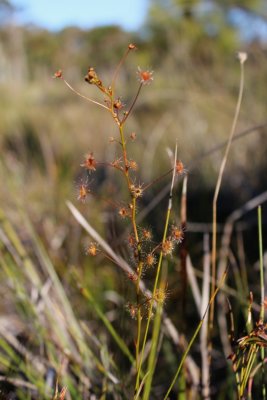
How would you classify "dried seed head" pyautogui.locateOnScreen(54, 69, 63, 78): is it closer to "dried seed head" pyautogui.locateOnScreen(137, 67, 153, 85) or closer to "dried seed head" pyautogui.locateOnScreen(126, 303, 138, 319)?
"dried seed head" pyautogui.locateOnScreen(137, 67, 153, 85)

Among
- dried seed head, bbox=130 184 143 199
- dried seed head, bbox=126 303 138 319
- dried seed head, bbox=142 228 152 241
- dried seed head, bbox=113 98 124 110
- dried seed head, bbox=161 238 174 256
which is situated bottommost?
A: dried seed head, bbox=126 303 138 319

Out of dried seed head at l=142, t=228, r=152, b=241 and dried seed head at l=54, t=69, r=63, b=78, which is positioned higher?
dried seed head at l=54, t=69, r=63, b=78

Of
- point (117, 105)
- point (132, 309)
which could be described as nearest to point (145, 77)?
point (117, 105)

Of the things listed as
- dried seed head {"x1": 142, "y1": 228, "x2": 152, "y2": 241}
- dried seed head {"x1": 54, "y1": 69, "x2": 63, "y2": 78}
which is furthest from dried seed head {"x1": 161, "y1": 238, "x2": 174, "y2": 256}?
dried seed head {"x1": 54, "y1": 69, "x2": 63, "y2": 78}

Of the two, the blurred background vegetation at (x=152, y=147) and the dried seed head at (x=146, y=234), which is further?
Result: the blurred background vegetation at (x=152, y=147)

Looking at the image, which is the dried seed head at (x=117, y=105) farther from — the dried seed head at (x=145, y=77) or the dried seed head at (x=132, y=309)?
the dried seed head at (x=132, y=309)

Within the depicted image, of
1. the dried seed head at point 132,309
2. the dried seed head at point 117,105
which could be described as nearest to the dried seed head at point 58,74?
the dried seed head at point 117,105

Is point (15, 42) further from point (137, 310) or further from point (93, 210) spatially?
point (137, 310)

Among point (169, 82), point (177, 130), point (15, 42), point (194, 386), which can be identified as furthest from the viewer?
point (15, 42)

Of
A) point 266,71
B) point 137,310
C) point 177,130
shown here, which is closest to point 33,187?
point 177,130

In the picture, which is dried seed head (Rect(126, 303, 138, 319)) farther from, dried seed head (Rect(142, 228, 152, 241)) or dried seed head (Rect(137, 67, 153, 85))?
dried seed head (Rect(137, 67, 153, 85))

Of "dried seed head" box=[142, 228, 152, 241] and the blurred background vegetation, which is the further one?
the blurred background vegetation
